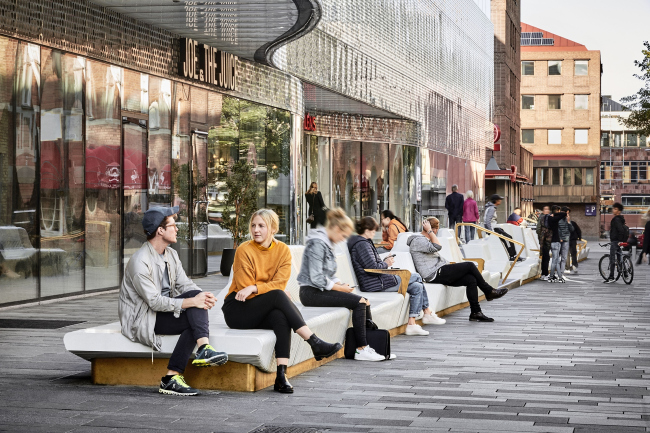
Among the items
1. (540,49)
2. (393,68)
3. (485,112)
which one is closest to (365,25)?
(393,68)

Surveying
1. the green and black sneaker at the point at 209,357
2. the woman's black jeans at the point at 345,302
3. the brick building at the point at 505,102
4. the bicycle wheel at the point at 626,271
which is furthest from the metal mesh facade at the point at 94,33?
the brick building at the point at 505,102

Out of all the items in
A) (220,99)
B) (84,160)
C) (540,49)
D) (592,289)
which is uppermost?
(540,49)

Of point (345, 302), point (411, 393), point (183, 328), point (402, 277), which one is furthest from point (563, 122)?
point (183, 328)

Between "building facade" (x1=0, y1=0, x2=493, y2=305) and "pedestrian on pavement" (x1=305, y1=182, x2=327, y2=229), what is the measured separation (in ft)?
8.81

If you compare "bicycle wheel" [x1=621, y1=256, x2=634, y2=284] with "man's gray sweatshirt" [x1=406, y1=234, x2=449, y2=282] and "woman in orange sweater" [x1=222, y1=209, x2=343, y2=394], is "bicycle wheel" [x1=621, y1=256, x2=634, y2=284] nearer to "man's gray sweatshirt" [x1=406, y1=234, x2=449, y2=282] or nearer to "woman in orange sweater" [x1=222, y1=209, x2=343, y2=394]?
"man's gray sweatshirt" [x1=406, y1=234, x2=449, y2=282]

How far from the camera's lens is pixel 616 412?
660 centimetres

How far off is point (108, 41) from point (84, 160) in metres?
1.93

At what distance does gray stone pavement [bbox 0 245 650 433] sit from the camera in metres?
6.17

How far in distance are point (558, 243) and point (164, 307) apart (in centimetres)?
1590

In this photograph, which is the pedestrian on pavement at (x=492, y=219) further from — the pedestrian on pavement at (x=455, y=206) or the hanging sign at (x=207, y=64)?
the hanging sign at (x=207, y=64)

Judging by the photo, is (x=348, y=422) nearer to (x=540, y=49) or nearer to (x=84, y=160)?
(x=84, y=160)

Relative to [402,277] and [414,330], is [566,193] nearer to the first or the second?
[402,277]

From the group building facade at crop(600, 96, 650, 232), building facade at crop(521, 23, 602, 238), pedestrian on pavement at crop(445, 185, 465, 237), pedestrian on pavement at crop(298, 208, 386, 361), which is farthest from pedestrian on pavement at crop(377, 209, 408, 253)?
building facade at crop(600, 96, 650, 232)

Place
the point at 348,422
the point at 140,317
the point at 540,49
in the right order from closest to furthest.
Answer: the point at 348,422 → the point at 140,317 → the point at 540,49
